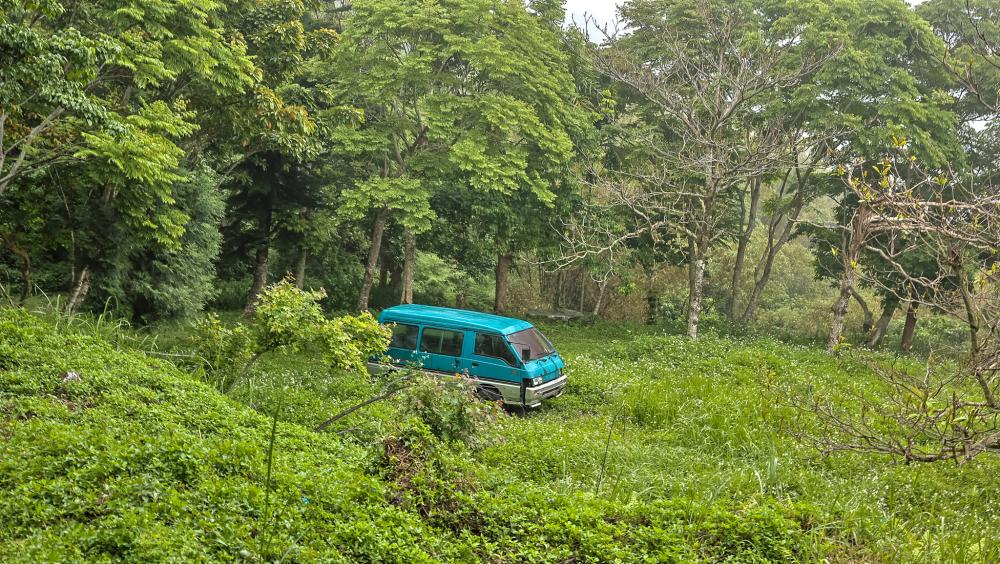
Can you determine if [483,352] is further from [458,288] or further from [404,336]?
[458,288]

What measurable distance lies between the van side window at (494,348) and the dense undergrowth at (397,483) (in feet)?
5.92

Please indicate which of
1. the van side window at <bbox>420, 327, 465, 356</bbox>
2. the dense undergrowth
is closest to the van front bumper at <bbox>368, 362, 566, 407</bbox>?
the van side window at <bbox>420, 327, 465, 356</bbox>

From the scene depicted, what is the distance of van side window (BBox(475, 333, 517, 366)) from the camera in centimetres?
1334

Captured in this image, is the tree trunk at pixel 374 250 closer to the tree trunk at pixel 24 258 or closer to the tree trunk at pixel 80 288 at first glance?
the tree trunk at pixel 80 288

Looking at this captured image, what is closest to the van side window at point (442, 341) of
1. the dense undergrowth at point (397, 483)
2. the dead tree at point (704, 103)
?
the dense undergrowth at point (397, 483)

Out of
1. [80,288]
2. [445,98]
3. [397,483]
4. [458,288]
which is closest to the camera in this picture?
[397,483]

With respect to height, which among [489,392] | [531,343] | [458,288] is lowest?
[489,392]

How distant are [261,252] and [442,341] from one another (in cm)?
1026

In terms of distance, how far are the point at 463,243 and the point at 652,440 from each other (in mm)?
14877

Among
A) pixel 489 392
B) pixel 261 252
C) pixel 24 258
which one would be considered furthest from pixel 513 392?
pixel 261 252

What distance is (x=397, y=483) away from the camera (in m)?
6.54

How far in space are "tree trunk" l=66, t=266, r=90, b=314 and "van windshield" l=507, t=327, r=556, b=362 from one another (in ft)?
29.3

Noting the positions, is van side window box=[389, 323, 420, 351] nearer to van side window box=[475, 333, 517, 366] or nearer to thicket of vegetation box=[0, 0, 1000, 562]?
thicket of vegetation box=[0, 0, 1000, 562]

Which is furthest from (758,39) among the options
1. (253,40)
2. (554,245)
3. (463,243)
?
(253,40)
